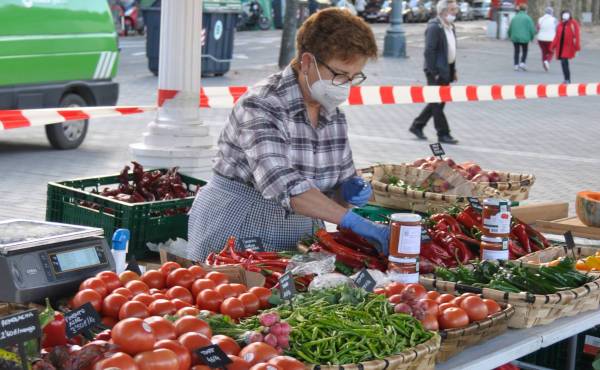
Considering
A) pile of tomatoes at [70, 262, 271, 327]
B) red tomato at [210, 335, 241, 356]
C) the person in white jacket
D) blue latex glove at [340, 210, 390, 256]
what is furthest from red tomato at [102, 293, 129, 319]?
the person in white jacket

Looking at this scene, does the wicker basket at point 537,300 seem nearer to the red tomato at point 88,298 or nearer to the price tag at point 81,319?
the red tomato at point 88,298

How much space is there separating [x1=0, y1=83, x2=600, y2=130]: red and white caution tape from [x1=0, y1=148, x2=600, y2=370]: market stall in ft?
11.0

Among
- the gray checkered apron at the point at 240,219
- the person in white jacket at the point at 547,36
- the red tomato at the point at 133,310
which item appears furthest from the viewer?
the person in white jacket at the point at 547,36

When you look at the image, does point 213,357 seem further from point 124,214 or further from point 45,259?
point 124,214

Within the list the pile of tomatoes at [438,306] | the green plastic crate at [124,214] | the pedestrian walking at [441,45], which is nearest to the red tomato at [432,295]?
the pile of tomatoes at [438,306]

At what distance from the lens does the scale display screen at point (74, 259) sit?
11.9 ft

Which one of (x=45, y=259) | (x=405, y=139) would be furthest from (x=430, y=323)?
(x=405, y=139)

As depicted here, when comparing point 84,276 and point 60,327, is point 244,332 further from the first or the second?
point 84,276

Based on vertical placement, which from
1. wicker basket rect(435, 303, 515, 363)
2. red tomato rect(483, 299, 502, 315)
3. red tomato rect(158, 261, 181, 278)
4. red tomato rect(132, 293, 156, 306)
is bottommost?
wicker basket rect(435, 303, 515, 363)

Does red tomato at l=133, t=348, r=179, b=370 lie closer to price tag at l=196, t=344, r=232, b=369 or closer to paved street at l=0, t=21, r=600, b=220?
price tag at l=196, t=344, r=232, b=369

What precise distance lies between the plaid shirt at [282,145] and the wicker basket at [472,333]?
1145 millimetres

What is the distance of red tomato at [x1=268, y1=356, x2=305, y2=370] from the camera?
294 cm

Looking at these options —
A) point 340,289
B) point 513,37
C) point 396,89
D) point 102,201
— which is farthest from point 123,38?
point 340,289

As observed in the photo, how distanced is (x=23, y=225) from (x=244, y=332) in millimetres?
1122
